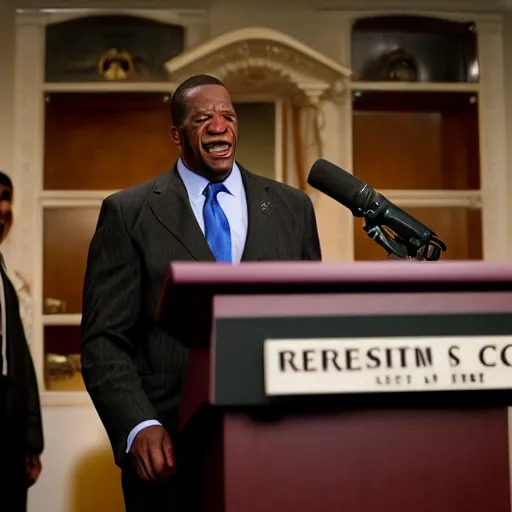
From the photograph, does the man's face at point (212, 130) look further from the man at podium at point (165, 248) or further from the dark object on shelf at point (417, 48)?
the dark object on shelf at point (417, 48)

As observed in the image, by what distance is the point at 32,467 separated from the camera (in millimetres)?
3094

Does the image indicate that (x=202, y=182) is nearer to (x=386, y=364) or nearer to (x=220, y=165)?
(x=220, y=165)

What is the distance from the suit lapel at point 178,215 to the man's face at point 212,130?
0.05 metres

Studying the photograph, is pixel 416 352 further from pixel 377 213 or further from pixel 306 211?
pixel 306 211

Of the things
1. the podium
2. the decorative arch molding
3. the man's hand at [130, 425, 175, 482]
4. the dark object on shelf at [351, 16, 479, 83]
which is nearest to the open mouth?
the man's hand at [130, 425, 175, 482]

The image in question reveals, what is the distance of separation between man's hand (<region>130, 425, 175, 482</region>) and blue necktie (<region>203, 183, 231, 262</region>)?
0.27 meters

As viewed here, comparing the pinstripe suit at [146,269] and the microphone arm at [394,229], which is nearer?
the microphone arm at [394,229]

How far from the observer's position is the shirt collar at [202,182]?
148 cm

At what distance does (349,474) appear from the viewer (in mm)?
840

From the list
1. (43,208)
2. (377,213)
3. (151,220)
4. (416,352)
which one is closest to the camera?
(416,352)

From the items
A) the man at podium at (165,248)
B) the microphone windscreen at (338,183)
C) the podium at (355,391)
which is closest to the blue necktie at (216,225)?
the man at podium at (165,248)

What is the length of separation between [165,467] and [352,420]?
36 cm

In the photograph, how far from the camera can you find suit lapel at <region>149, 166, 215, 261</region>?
1.35 meters

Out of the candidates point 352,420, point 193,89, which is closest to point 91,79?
point 193,89
